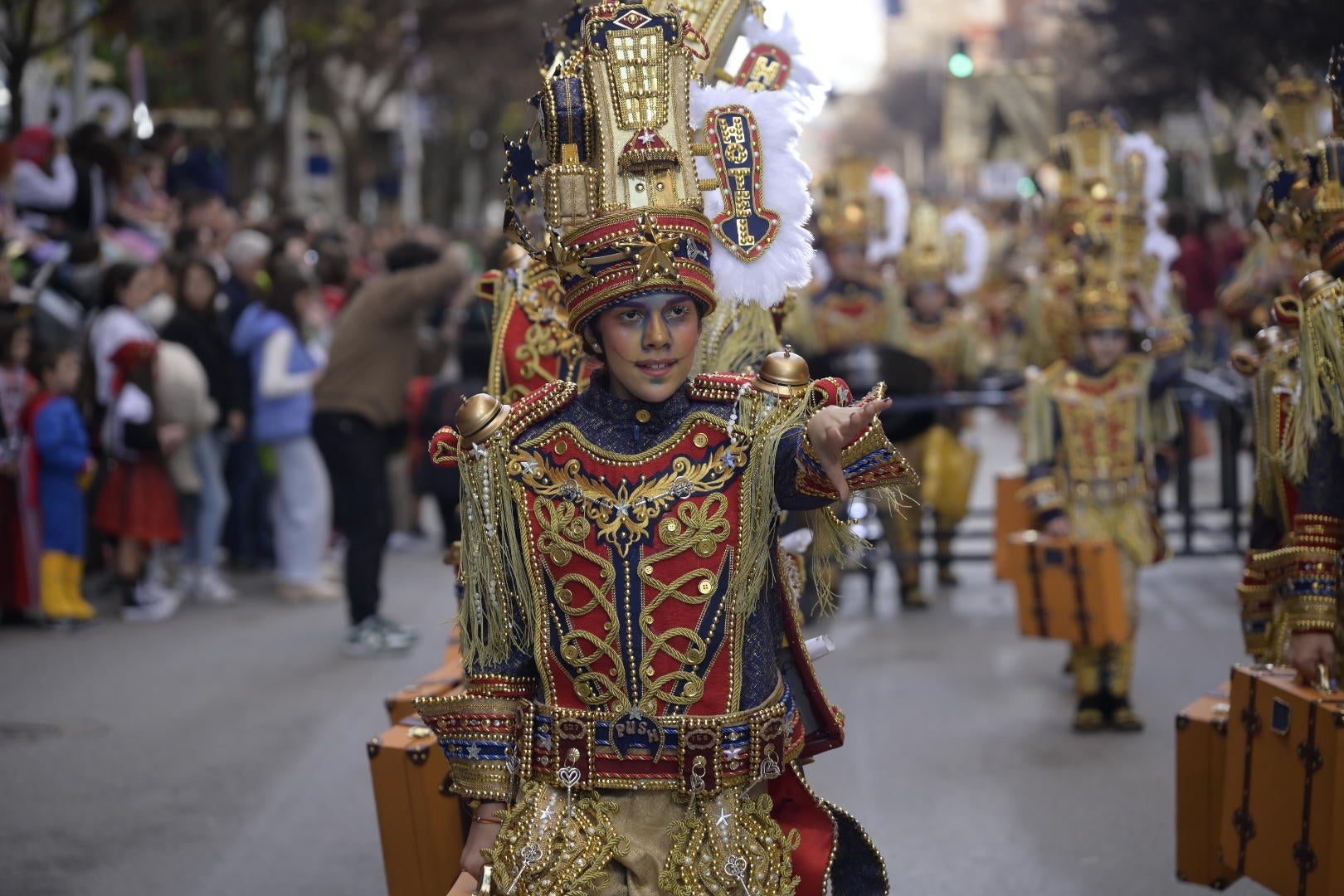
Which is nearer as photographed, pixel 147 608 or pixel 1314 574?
pixel 1314 574

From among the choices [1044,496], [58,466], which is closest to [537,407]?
[1044,496]

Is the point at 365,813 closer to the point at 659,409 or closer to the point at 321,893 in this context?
the point at 321,893

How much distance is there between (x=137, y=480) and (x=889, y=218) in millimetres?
5568

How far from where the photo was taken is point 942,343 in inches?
449

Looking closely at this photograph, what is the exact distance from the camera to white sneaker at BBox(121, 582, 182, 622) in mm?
9797

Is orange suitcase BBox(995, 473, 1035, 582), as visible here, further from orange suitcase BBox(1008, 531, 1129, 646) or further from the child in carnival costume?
the child in carnival costume

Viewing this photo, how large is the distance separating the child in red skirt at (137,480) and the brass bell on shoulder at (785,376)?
702cm

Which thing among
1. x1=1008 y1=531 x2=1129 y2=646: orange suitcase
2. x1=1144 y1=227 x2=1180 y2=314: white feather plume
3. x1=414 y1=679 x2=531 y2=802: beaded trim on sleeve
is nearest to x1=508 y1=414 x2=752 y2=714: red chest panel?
x1=414 y1=679 x2=531 y2=802: beaded trim on sleeve

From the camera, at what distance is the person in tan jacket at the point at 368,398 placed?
27.8 feet

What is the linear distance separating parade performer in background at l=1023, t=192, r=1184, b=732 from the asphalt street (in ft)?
0.99

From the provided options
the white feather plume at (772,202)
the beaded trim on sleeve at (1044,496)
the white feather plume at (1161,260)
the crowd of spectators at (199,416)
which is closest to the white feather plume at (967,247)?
the crowd of spectators at (199,416)

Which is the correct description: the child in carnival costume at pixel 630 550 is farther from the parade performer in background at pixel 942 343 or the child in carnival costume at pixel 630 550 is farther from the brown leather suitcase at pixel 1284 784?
the parade performer in background at pixel 942 343

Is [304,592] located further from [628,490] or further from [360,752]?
[628,490]

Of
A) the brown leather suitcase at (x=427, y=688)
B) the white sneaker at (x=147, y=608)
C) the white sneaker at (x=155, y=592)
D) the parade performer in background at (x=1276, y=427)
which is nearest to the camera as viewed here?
the parade performer in background at (x=1276, y=427)
